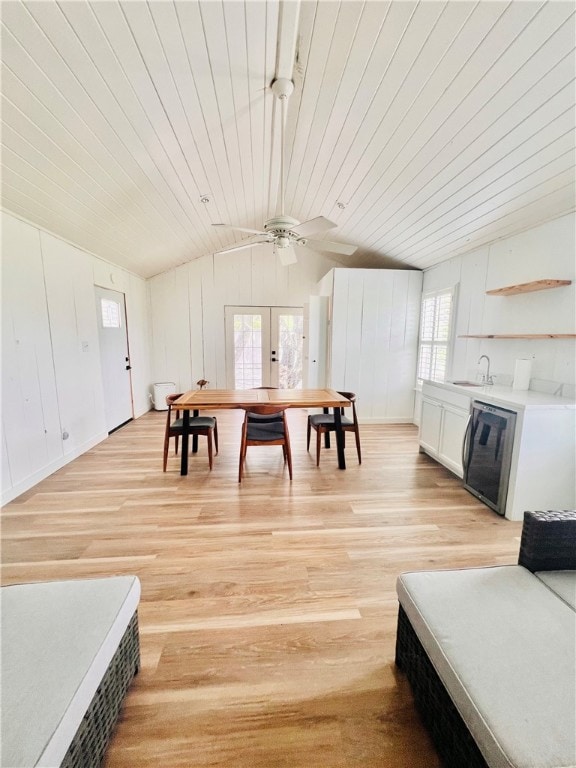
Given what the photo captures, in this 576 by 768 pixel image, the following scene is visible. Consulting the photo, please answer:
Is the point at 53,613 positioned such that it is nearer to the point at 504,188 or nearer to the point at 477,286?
the point at 504,188

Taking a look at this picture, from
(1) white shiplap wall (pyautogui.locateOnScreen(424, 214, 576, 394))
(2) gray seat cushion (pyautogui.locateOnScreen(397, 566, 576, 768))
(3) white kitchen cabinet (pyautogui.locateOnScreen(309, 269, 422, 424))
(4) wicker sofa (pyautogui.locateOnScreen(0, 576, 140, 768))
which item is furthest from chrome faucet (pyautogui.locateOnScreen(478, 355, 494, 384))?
(4) wicker sofa (pyautogui.locateOnScreen(0, 576, 140, 768))

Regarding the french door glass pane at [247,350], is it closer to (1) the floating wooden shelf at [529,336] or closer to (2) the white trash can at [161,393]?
(2) the white trash can at [161,393]

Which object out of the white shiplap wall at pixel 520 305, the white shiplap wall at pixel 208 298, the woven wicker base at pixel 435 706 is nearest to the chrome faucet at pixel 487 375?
the white shiplap wall at pixel 520 305

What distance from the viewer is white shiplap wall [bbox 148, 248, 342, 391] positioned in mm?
5812

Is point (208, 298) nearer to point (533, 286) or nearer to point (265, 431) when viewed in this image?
point (265, 431)

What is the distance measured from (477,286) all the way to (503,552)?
286cm

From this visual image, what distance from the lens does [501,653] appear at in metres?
0.91

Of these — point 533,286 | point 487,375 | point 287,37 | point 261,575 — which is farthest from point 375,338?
point 261,575

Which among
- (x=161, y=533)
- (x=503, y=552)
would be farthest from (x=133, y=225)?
(x=503, y=552)

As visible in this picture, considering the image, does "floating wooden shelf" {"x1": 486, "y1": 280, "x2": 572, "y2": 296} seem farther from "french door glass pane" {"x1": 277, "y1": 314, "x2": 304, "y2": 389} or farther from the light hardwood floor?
"french door glass pane" {"x1": 277, "y1": 314, "x2": 304, "y2": 389}

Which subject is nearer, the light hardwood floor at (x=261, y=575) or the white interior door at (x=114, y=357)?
the light hardwood floor at (x=261, y=575)

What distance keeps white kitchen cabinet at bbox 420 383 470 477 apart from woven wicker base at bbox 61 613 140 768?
9.34ft

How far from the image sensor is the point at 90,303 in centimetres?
385

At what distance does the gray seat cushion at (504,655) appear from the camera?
28.3 inches
